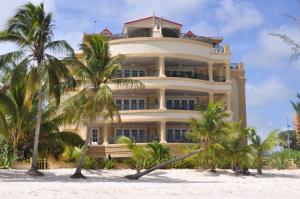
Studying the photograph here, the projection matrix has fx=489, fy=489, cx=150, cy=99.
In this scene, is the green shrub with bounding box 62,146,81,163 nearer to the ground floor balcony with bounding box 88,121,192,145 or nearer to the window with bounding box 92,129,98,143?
the ground floor balcony with bounding box 88,121,192,145

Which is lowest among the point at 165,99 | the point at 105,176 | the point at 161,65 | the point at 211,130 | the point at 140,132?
the point at 105,176

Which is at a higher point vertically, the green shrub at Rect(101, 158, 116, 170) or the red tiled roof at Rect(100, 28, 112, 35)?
the red tiled roof at Rect(100, 28, 112, 35)

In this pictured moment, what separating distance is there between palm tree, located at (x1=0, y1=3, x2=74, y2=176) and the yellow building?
14.0 metres

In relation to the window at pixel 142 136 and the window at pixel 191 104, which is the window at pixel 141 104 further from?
the window at pixel 191 104

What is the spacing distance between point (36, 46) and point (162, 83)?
1696 centimetres

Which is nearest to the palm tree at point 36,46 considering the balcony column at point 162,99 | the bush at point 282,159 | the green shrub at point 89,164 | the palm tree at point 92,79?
the palm tree at point 92,79

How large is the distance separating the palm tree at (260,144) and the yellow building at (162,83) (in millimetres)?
6316

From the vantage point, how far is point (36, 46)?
29.8 meters

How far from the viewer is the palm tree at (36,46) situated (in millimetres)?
29078

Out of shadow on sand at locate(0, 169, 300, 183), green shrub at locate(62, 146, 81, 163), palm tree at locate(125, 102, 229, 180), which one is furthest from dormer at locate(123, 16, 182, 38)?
shadow on sand at locate(0, 169, 300, 183)

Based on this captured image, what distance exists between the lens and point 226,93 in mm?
48062

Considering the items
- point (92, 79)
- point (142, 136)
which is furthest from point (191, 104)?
point (92, 79)

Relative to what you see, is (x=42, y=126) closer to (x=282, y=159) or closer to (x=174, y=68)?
(x=174, y=68)

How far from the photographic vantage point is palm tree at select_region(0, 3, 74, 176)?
95.4 feet
